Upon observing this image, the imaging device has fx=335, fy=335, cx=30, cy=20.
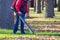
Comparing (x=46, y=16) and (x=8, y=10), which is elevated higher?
(x=8, y=10)

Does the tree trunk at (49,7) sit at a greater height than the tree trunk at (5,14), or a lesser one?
lesser

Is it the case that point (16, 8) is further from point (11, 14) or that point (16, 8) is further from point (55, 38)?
point (11, 14)

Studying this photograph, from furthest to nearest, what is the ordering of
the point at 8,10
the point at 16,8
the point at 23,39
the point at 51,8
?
→ the point at 51,8 < the point at 8,10 < the point at 16,8 < the point at 23,39

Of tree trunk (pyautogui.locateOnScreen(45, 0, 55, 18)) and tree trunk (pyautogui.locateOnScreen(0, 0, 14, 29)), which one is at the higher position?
tree trunk (pyautogui.locateOnScreen(0, 0, 14, 29))

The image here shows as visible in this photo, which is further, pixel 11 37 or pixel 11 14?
pixel 11 14

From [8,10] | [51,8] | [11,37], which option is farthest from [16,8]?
[51,8]

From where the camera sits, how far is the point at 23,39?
11586 mm

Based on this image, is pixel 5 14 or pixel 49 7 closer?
pixel 5 14

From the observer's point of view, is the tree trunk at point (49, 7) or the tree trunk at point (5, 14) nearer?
the tree trunk at point (5, 14)

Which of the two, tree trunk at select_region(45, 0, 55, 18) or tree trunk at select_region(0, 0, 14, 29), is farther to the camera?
tree trunk at select_region(45, 0, 55, 18)

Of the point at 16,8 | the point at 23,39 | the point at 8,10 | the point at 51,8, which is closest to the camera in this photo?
the point at 23,39

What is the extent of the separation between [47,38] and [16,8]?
178 cm

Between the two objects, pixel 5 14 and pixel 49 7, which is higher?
pixel 5 14

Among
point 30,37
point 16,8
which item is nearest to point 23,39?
point 30,37
